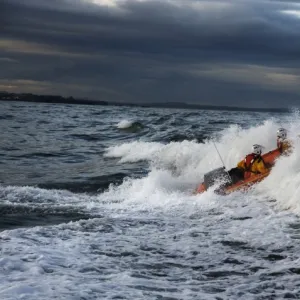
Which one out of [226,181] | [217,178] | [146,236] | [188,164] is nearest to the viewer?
[146,236]

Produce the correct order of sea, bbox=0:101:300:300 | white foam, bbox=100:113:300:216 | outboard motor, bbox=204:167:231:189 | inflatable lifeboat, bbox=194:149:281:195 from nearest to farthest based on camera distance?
sea, bbox=0:101:300:300 < white foam, bbox=100:113:300:216 < inflatable lifeboat, bbox=194:149:281:195 < outboard motor, bbox=204:167:231:189

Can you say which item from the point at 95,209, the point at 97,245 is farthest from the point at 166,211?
the point at 97,245

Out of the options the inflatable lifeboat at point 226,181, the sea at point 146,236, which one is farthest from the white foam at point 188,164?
the inflatable lifeboat at point 226,181

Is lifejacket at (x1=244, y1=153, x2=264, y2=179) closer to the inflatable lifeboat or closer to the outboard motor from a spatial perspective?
the inflatable lifeboat

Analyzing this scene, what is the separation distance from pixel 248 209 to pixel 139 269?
16.6 feet

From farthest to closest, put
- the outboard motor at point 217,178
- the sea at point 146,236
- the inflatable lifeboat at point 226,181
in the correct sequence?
the outboard motor at point 217,178 → the inflatable lifeboat at point 226,181 → the sea at point 146,236

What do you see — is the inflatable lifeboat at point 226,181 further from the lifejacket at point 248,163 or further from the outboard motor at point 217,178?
the lifejacket at point 248,163

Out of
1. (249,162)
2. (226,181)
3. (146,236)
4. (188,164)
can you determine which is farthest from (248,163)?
(188,164)

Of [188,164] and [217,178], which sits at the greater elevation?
[217,178]

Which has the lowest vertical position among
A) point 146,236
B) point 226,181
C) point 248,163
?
point 146,236

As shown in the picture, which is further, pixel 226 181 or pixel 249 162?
pixel 249 162

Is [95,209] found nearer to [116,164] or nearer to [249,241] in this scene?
[249,241]

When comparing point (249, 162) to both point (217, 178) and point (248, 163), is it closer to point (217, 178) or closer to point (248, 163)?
point (248, 163)

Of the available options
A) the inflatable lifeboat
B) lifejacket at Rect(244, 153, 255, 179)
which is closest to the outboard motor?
the inflatable lifeboat
